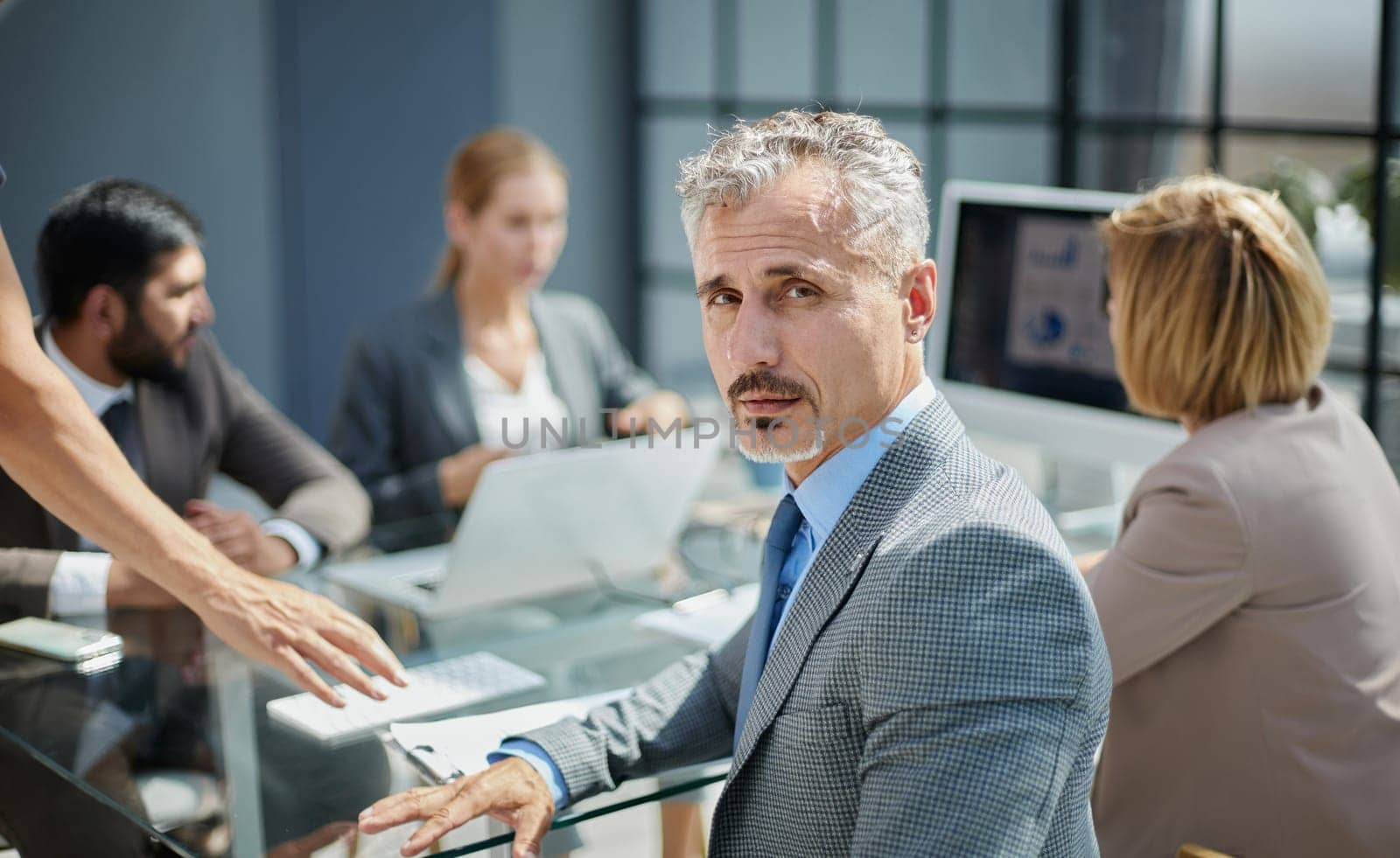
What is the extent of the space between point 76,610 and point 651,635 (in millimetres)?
901

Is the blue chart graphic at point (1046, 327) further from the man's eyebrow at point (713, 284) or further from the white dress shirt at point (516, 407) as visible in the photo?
the man's eyebrow at point (713, 284)

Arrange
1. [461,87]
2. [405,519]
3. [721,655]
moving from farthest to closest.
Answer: [461,87]
[405,519]
[721,655]

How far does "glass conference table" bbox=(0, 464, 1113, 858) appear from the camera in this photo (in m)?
1.55

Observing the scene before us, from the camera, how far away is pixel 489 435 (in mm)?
3352

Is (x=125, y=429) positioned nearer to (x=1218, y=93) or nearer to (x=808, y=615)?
(x=808, y=615)

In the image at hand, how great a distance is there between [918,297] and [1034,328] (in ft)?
4.24

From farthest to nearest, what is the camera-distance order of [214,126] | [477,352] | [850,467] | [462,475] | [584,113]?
[584,113] → [214,126] → [477,352] → [462,475] → [850,467]

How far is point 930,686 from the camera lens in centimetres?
122

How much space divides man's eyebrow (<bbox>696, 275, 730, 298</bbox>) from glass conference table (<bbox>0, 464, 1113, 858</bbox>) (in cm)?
56

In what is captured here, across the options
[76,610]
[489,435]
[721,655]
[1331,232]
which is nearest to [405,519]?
[489,435]

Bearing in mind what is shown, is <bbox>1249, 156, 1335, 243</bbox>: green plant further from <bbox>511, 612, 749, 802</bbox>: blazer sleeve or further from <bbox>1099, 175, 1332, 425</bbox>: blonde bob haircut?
<bbox>511, 612, 749, 802</bbox>: blazer sleeve

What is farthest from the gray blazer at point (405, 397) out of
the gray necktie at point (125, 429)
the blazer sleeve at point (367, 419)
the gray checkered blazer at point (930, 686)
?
the gray checkered blazer at point (930, 686)

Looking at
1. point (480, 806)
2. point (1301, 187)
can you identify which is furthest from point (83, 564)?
point (1301, 187)

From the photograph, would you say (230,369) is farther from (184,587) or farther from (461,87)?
(461,87)
